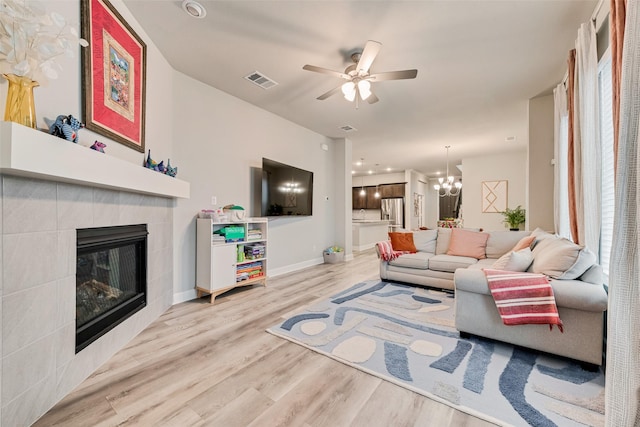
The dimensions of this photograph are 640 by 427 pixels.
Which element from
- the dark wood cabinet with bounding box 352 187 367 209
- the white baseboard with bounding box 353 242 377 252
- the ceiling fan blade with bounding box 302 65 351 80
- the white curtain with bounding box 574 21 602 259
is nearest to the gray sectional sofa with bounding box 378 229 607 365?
the white curtain with bounding box 574 21 602 259

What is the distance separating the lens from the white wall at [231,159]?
3.14 metres

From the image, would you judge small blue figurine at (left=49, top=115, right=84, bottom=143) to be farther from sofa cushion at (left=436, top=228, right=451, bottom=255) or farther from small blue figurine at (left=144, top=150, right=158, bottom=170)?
sofa cushion at (left=436, top=228, right=451, bottom=255)

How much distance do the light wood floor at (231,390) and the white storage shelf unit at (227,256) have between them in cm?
74

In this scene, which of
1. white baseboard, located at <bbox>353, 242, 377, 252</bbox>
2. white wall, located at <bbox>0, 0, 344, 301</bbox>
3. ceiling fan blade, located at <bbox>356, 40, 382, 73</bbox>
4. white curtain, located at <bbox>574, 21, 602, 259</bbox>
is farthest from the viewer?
white baseboard, located at <bbox>353, 242, 377, 252</bbox>

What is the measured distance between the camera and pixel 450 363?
1.84 metres

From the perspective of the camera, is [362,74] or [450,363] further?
[362,74]

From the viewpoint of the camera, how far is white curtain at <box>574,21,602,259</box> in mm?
2061

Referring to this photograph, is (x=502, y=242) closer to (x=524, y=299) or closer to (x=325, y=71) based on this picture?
(x=524, y=299)

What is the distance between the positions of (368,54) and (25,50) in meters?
2.27

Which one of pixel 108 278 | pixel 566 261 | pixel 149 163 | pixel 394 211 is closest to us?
pixel 566 261

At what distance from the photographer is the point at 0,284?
46.3 inches

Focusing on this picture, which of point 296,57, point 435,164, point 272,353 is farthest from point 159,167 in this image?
point 435,164

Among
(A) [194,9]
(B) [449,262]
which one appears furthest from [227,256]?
(B) [449,262]

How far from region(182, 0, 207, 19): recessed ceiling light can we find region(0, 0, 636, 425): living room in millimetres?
521
